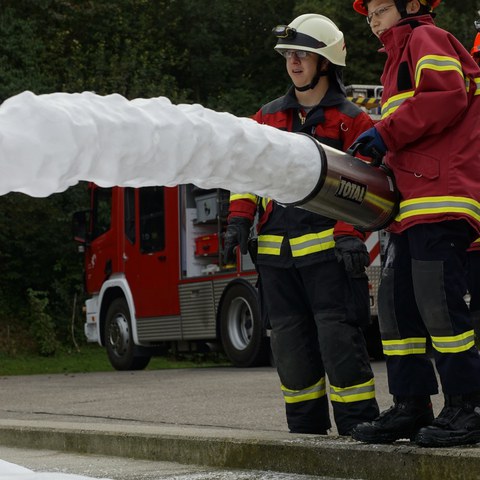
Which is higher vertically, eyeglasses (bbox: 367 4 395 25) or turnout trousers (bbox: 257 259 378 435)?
eyeglasses (bbox: 367 4 395 25)

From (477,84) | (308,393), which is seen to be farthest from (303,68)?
(308,393)

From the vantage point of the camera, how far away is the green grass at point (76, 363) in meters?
16.3

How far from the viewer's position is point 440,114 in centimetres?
423

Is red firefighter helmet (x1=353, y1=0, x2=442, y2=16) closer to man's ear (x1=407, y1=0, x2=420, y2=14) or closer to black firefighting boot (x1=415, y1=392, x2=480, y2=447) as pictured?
man's ear (x1=407, y1=0, x2=420, y2=14)

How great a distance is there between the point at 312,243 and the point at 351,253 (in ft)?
0.77

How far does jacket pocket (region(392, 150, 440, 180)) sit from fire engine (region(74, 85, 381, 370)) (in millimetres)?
8472

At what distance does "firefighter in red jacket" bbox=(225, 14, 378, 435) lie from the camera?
505cm

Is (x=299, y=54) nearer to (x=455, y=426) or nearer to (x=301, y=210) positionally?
(x=301, y=210)

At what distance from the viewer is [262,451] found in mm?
4695

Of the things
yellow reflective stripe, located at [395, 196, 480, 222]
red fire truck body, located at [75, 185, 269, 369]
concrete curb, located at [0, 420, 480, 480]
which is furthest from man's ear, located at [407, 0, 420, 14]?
red fire truck body, located at [75, 185, 269, 369]

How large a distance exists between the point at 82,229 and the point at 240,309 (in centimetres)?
315

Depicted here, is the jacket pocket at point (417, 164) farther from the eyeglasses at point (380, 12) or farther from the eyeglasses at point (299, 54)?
the eyeglasses at point (299, 54)

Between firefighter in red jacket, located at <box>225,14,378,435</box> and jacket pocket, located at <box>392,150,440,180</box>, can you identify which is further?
firefighter in red jacket, located at <box>225,14,378,435</box>

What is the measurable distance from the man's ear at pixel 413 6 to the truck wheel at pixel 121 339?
1111 centimetres
